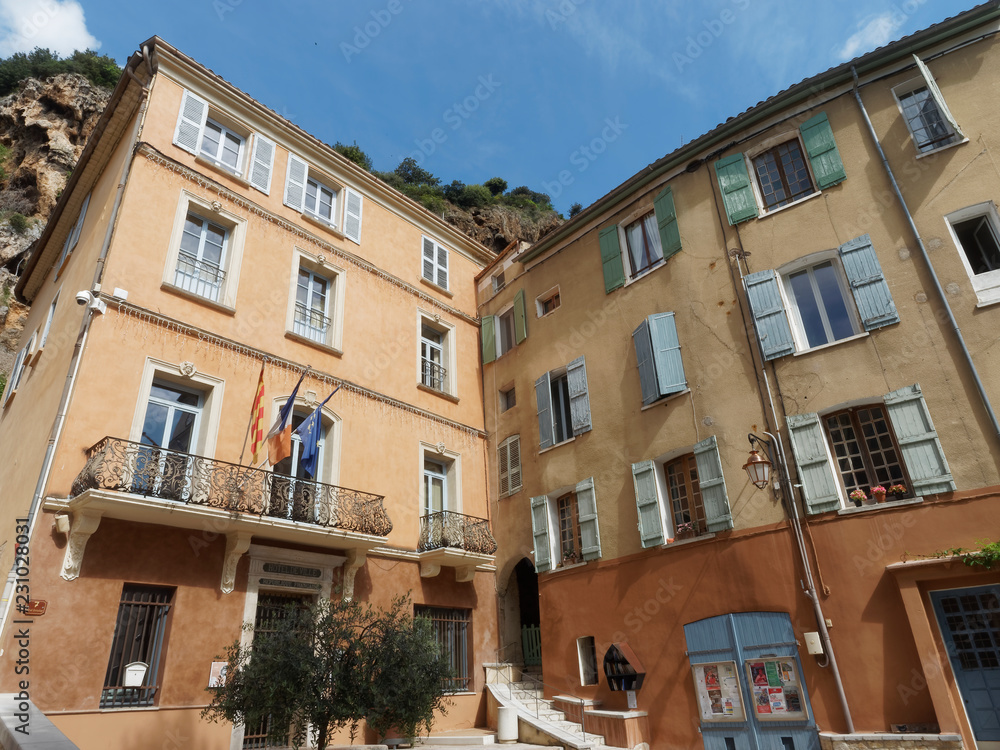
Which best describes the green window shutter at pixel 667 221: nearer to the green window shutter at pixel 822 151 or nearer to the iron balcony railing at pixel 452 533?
the green window shutter at pixel 822 151

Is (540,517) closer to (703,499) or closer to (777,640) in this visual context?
(703,499)

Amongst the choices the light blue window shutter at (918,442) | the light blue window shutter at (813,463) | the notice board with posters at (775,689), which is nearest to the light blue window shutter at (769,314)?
the light blue window shutter at (813,463)

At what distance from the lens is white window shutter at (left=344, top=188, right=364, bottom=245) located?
15156 mm

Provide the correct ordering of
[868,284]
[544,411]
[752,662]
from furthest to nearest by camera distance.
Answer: [544,411] → [868,284] → [752,662]

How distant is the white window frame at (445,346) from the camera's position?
1561 cm

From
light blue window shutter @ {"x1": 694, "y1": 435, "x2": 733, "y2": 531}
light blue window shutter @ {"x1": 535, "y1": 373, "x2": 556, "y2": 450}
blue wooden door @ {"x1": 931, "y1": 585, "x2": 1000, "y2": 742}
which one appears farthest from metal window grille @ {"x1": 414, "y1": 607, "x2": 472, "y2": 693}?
blue wooden door @ {"x1": 931, "y1": 585, "x2": 1000, "y2": 742}

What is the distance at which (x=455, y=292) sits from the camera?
17500mm

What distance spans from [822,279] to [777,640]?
19.8ft

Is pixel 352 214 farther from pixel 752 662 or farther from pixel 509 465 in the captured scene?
pixel 752 662

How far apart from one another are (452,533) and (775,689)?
21.7 ft

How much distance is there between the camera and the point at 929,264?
9680 millimetres

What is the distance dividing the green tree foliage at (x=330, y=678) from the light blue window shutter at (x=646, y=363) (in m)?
6.19

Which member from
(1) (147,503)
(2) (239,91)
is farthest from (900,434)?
(2) (239,91)

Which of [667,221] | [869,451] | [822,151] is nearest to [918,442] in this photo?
[869,451]
